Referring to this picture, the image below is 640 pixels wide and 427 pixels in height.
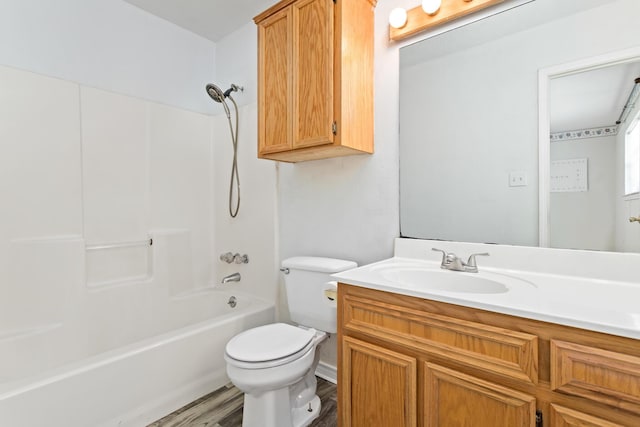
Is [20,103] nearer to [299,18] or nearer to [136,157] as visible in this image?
[136,157]

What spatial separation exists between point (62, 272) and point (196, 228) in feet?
2.97

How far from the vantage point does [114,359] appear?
1414mm

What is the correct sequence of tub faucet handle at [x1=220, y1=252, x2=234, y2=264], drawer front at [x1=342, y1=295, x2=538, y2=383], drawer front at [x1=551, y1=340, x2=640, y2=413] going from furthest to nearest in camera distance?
1. tub faucet handle at [x1=220, y1=252, x2=234, y2=264]
2. drawer front at [x1=342, y1=295, x2=538, y2=383]
3. drawer front at [x1=551, y1=340, x2=640, y2=413]

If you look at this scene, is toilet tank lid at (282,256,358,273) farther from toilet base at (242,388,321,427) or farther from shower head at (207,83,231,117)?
shower head at (207,83,231,117)

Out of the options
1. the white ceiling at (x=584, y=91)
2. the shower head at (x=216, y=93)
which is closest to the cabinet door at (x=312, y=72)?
the white ceiling at (x=584, y=91)

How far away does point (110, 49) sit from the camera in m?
2.12

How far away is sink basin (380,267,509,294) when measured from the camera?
1.17 metres

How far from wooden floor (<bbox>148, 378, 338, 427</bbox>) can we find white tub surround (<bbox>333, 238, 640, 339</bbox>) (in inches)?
34.3

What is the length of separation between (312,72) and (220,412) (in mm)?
1829

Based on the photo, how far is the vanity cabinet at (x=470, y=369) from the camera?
718mm

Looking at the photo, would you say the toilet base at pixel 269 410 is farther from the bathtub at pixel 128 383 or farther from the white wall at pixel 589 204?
the white wall at pixel 589 204

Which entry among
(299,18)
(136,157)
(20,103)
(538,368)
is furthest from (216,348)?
(299,18)

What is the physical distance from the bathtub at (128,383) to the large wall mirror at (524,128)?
4.37ft

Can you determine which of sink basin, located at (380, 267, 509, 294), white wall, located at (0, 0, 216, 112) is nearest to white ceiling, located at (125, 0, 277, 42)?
white wall, located at (0, 0, 216, 112)
